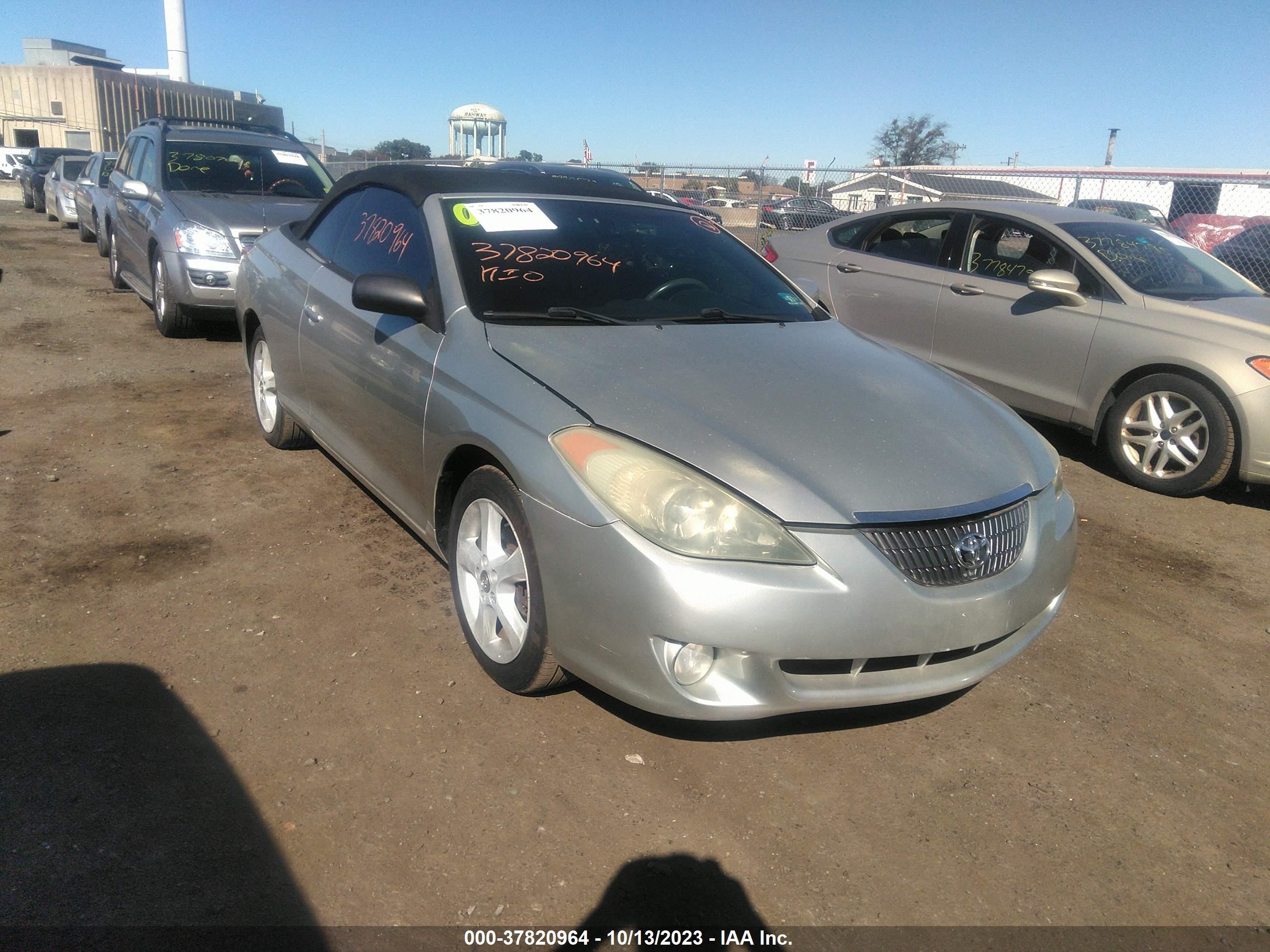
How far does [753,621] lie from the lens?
7.58ft

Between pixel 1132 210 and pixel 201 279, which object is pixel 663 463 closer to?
pixel 201 279

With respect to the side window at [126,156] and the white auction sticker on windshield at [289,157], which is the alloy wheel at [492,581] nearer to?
the white auction sticker on windshield at [289,157]

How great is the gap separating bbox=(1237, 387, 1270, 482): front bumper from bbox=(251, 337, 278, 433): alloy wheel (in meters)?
5.22

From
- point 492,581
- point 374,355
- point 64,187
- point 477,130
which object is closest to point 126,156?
point 374,355

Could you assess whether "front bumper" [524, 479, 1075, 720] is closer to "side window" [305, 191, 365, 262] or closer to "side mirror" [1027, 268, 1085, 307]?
"side window" [305, 191, 365, 262]

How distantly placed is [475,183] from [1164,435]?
4.19 m

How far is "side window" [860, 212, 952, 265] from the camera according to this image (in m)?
6.62

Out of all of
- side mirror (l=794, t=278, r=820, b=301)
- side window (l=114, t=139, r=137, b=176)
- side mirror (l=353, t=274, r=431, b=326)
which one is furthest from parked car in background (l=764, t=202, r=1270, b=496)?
side window (l=114, t=139, r=137, b=176)

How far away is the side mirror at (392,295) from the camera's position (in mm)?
3180

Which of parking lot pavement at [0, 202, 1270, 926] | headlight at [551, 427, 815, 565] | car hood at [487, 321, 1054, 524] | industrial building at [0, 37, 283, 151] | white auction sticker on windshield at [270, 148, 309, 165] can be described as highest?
industrial building at [0, 37, 283, 151]

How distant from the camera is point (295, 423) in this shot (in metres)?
4.89

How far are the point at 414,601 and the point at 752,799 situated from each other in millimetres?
1603

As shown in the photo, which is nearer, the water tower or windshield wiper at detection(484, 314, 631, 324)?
windshield wiper at detection(484, 314, 631, 324)

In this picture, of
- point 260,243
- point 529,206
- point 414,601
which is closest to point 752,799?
point 414,601
